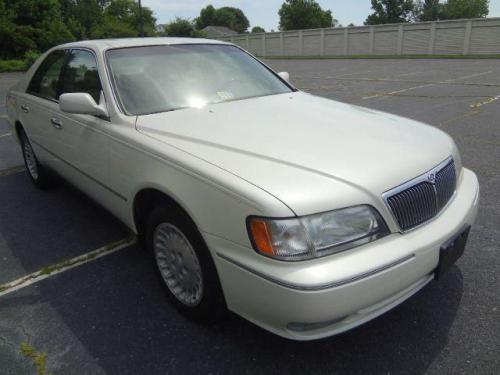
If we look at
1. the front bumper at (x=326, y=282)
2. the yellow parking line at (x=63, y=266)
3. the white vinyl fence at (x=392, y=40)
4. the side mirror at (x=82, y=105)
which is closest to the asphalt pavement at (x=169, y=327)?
the yellow parking line at (x=63, y=266)

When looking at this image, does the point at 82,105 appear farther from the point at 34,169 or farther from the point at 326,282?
the point at 34,169

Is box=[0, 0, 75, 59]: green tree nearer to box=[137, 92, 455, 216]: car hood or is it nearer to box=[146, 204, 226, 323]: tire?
box=[137, 92, 455, 216]: car hood

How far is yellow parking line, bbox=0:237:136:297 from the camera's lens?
2.93m

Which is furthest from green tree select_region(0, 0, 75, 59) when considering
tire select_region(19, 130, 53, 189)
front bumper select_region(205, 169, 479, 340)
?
front bumper select_region(205, 169, 479, 340)

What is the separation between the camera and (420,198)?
213cm

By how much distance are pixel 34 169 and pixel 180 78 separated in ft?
8.36

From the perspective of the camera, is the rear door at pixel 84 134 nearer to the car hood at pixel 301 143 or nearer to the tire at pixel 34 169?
the car hood at pixel 301 143

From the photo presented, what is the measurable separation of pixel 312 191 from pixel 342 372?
93 cm

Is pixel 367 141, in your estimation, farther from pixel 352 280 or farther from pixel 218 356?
pixel 218 356

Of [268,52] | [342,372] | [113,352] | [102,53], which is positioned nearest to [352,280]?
[342,372]

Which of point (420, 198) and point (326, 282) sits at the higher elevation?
point (420, 198)

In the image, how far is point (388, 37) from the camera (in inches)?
1492

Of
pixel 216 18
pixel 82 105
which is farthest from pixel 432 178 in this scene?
pixel 216 18

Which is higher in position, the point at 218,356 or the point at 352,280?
the point at 352,280
